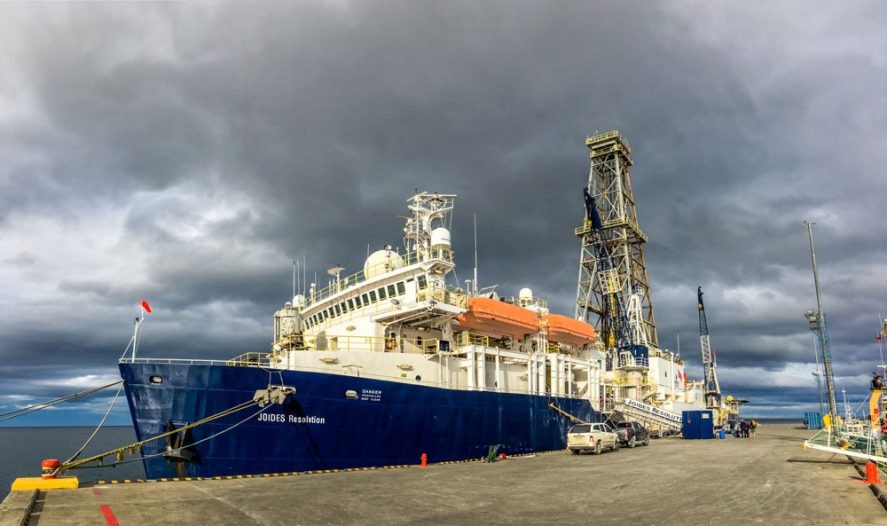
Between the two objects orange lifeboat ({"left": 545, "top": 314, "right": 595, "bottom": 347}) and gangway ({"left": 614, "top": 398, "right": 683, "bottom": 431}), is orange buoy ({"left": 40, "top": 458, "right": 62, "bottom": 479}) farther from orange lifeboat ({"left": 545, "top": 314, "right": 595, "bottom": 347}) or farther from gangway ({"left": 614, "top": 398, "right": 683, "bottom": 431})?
gangway ({"left": 614, "top": 398, "right": 683, "bottom": 431})

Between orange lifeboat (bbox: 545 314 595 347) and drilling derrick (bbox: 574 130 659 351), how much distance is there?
57.6ft

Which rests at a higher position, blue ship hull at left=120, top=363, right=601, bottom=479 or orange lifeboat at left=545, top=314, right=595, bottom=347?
orange lifeboat at left=545, top=314, right=595, bottom=347

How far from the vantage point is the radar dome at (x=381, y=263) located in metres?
30.3

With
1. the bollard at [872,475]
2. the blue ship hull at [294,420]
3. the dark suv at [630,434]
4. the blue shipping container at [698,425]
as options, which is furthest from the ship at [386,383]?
the bollard at [872,475]

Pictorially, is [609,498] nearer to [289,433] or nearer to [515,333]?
[289,433]

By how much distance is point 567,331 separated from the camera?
118ft

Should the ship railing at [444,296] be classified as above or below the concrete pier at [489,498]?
above

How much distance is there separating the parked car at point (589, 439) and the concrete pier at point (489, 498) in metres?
5.48

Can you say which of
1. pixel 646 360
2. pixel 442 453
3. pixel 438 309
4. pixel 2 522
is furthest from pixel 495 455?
pixel 646 360

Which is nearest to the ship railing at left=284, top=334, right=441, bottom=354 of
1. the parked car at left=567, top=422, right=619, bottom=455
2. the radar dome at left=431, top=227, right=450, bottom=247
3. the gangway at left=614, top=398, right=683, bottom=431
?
the radar dome at left=431, top=227, right=450, bottom=247

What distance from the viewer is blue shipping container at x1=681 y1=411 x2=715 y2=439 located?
4509 cm

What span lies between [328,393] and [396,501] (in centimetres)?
739

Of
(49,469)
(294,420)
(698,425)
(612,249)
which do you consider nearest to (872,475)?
(294,420)

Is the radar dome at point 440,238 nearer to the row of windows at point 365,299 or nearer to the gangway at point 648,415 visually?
the row of windows at point 365,299
